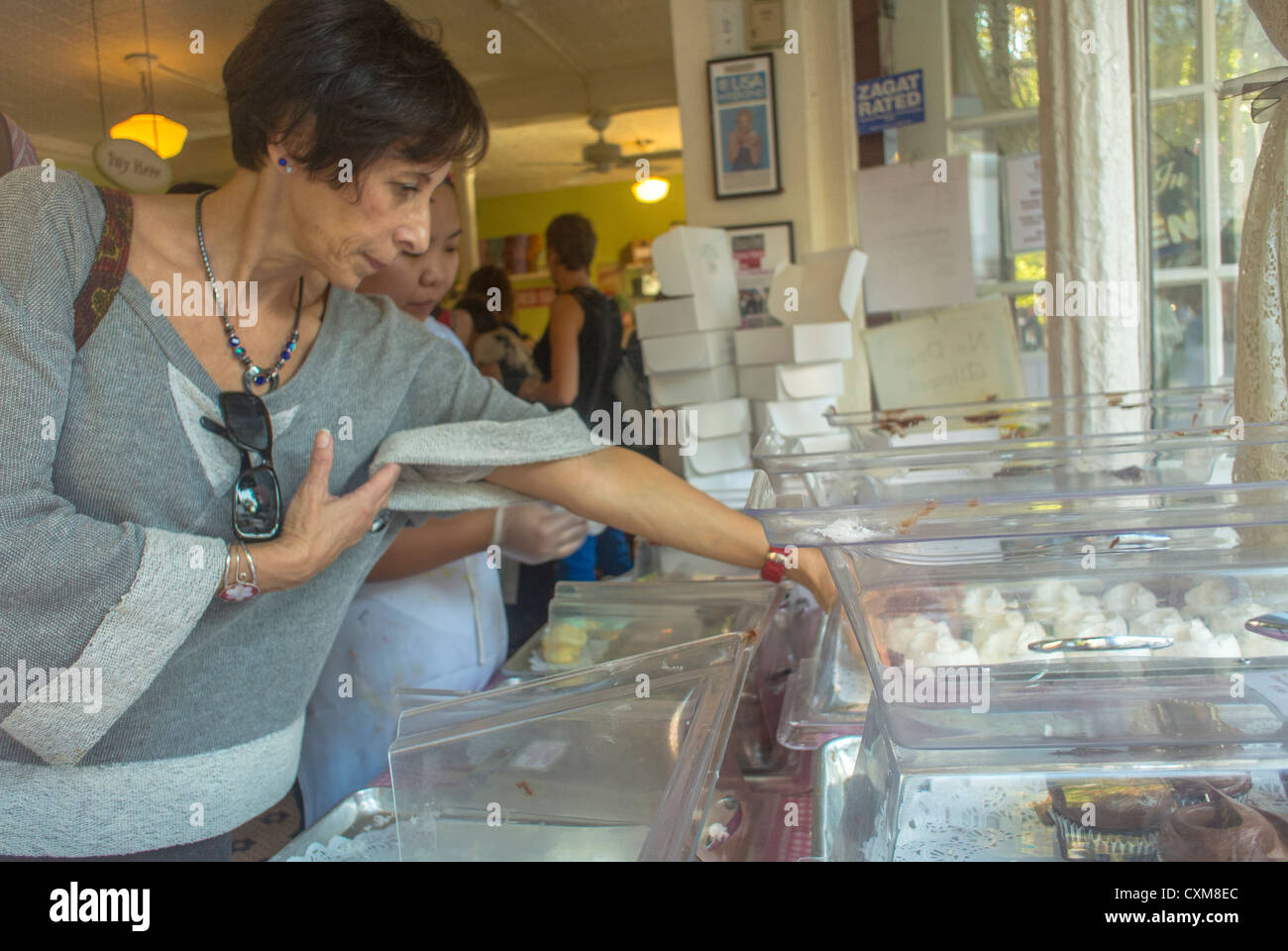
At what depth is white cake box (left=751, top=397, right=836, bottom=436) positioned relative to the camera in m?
2.55

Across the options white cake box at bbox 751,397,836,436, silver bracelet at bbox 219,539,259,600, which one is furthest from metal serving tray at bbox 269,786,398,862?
white cake box at bbox 751,397,836,436

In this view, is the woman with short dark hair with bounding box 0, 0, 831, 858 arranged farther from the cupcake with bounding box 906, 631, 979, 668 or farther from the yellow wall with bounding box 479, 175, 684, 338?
the yellow wall with bounding box 479, 175, 684, 338

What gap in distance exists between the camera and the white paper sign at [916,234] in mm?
2895

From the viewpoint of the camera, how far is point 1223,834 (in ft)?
2.43

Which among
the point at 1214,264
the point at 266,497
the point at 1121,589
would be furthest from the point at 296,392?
the point at 1214,264

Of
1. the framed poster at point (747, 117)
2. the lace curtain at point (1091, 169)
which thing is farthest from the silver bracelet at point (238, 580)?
the framed poster at point (747, 117)

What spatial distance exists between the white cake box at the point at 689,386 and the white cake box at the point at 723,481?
20 centimetres

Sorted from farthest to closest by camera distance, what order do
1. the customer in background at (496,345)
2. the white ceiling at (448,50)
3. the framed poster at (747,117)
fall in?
the white ceiling at (448,50) → the customer in background at (496,345) → the framed poster at (747,117)

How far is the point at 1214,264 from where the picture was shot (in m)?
2.50

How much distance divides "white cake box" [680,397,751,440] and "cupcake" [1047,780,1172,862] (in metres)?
1.75

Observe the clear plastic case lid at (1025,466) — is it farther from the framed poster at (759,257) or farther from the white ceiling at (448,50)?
the white ceiling at (448,50)

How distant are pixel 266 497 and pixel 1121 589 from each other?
98 cm

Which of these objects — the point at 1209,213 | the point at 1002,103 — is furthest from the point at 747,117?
the point at 1209,213

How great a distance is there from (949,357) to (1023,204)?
1.57 feet
